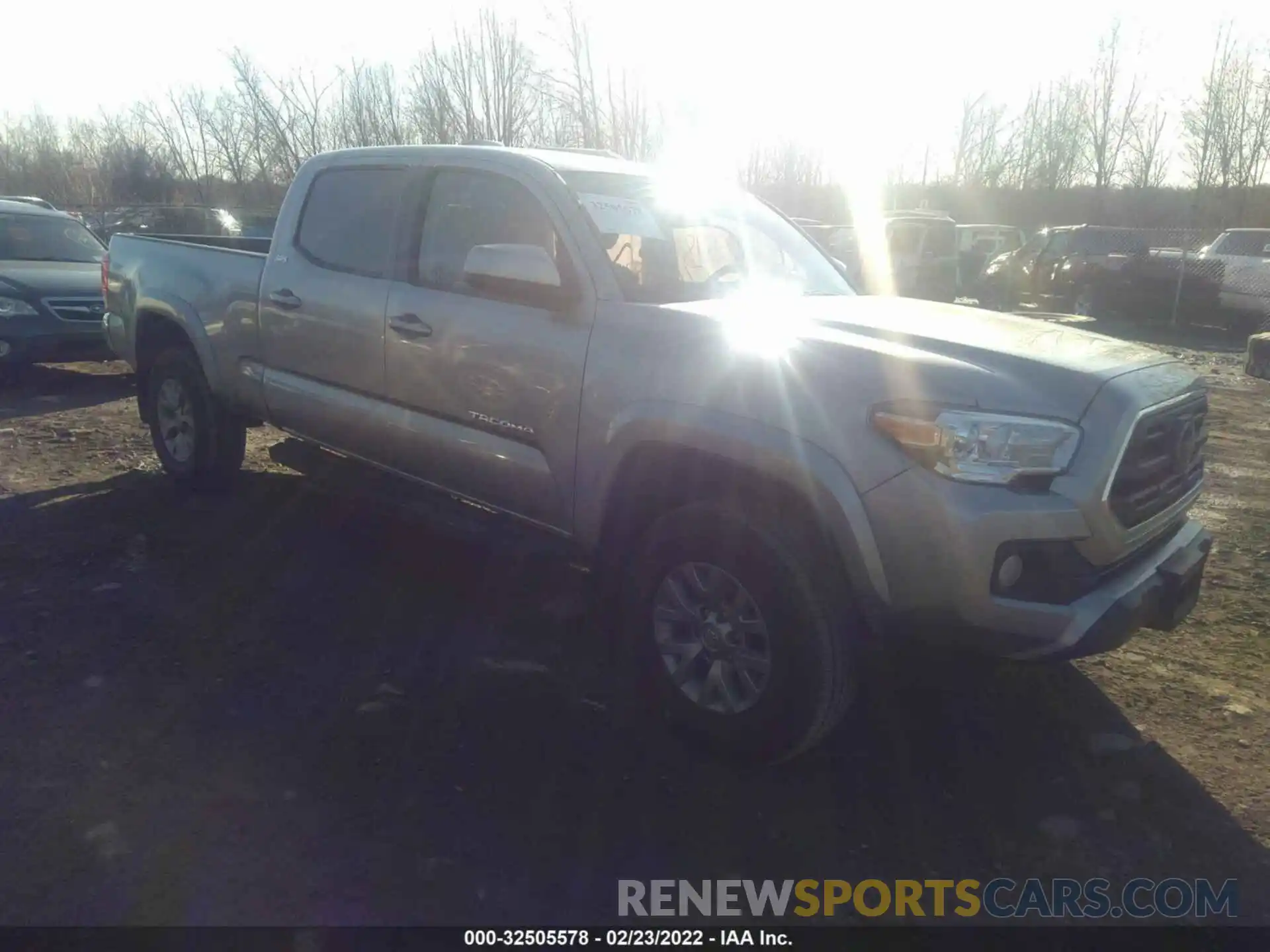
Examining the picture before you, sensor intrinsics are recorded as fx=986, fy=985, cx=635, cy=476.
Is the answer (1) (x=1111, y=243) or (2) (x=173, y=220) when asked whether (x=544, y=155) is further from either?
(1) (x=1111, y=243)

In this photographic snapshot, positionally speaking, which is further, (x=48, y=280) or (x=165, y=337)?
(x=48, y=280)

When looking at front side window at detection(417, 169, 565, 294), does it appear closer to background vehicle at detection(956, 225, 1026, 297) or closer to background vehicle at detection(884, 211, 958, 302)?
background vehicle at detection(884, 211, 958, 302)

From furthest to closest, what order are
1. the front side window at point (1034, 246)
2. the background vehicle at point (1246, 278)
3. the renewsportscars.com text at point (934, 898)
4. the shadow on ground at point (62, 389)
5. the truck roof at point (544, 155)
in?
the front side window at point (1034, 246) < the background vehicle at point (1246, 278) < the shadow on ground at point (62, 389) < the truck roof at point (544, 155) < the renewsportscars.com text at point (934, 898)

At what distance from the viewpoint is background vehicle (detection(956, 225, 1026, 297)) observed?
79.5 feet

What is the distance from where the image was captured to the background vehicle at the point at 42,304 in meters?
8.90

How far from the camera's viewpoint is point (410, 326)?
4219 millimetres

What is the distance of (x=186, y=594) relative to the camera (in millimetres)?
4586

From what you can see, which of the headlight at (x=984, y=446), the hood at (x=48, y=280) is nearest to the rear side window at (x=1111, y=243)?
the hood at (x=48, y=280)

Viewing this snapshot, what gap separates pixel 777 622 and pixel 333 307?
9.12ft

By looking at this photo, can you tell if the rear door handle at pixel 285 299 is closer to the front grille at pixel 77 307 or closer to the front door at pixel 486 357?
the front door at pixel 486 357

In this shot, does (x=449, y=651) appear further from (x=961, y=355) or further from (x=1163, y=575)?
(x=1163, y=575)

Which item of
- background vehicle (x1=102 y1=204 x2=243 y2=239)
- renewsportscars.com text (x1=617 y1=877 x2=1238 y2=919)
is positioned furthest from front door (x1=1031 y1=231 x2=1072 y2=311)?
renewsportscars.com text (x1=617 y1=877 x2=1238 y2=919)

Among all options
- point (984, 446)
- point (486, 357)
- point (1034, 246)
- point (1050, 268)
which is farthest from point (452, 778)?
point (1034, 246)

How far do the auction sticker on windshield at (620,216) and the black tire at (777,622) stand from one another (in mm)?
1220
